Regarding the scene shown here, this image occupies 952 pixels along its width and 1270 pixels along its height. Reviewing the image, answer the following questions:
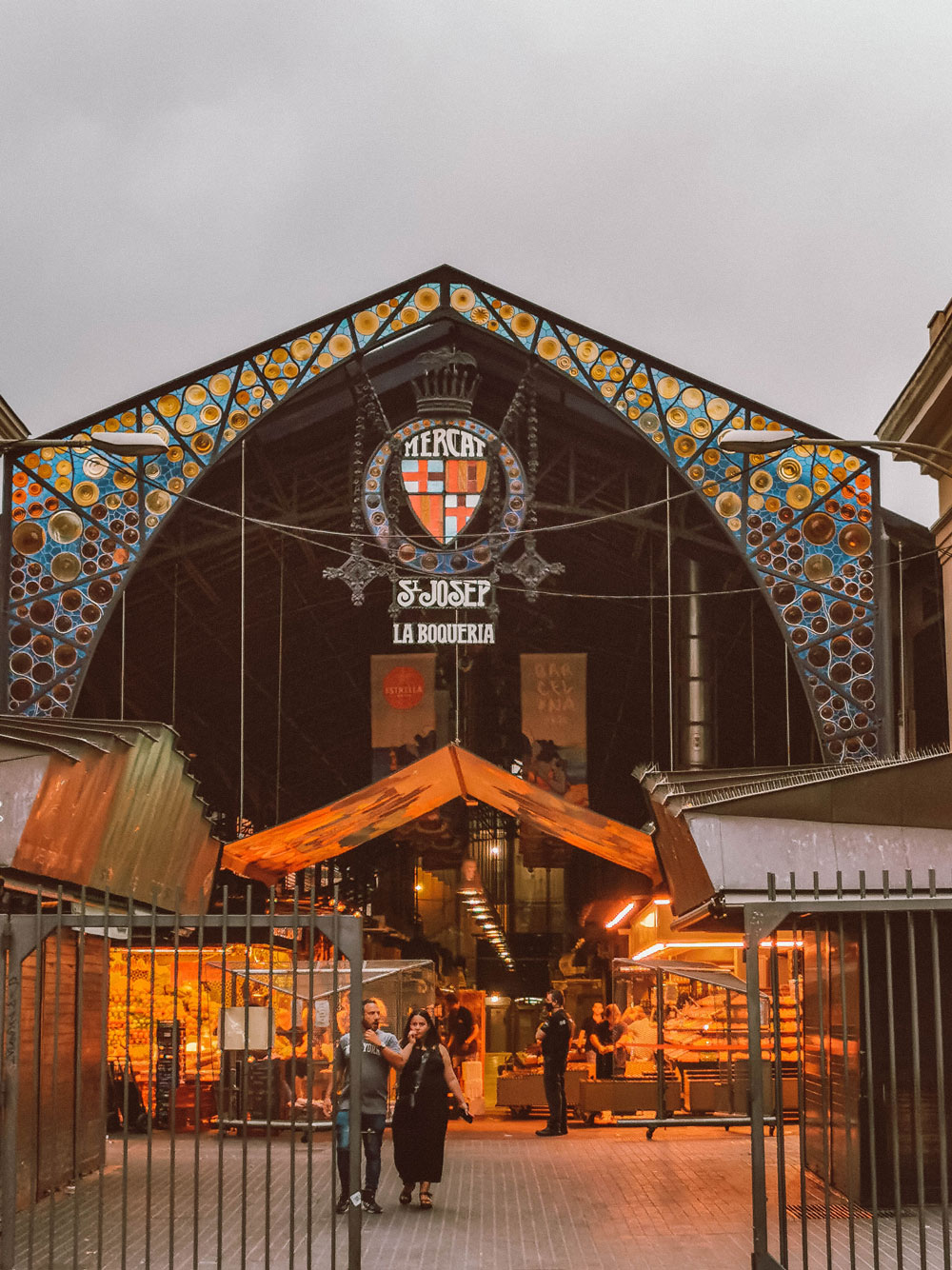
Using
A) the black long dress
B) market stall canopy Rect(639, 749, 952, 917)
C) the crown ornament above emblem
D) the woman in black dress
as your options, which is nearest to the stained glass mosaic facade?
the crown ornament above emblem

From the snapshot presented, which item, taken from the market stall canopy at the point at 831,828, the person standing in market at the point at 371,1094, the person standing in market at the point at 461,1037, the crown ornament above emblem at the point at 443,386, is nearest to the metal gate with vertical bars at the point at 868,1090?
the market stall canopy at the point at 831,828

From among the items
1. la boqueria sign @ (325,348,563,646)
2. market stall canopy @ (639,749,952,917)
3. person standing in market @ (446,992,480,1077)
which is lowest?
person standing in market @ (446,992,480,1077)

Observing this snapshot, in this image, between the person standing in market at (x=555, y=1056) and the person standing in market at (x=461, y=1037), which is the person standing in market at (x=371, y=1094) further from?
the person standing in market at (x=461, y=1037)

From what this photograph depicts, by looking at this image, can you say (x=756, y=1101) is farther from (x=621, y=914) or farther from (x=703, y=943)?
(x=621, y=914)

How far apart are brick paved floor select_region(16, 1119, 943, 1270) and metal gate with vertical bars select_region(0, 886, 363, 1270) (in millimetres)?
61

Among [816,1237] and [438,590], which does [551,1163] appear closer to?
[816,1237]

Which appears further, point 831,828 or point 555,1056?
Answer: point 555,1056

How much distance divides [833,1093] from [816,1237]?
2.13 m

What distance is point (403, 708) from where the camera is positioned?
22.9 m

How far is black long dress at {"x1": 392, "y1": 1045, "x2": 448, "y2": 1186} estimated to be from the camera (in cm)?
1374

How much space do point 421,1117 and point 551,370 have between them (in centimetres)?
1121

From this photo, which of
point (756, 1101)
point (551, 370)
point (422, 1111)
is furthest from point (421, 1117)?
point (551, 370)

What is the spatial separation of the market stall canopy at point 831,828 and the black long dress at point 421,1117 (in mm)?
2653

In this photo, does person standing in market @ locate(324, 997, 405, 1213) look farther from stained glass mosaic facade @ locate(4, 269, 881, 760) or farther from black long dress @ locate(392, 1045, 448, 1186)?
stained glass mosaic facade @ locate(4, 269, 881, 760)
